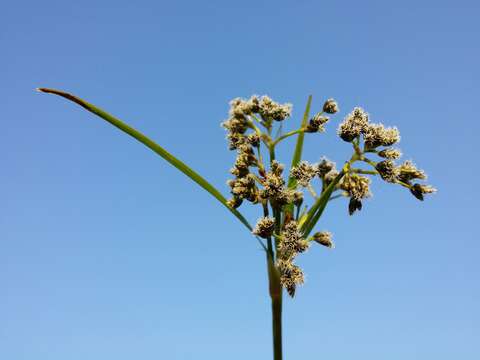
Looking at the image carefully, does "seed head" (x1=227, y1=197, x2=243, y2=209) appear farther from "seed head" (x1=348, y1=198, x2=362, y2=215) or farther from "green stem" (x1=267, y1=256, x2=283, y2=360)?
"seed head" (x1=348, y1=198, x2=362, y2=215)

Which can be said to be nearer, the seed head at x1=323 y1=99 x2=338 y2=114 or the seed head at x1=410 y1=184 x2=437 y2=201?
the seed head at x1=410 y1=184 x2=437 y2=201

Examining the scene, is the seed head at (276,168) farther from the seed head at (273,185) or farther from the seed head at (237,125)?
the seed head at (237,125)

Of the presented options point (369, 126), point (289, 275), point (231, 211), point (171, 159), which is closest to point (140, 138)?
point (171, 159)

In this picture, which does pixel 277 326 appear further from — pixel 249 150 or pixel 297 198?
pixel 249 150

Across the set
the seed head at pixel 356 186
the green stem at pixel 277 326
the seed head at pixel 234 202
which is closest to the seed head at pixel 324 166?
the seed head at pixel 356 186

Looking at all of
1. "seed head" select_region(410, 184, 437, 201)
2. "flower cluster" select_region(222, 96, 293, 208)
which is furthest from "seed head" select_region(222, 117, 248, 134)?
"seed head" select_region(410, 184, 437, 201)

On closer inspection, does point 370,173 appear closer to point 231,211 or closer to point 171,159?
point 231,211

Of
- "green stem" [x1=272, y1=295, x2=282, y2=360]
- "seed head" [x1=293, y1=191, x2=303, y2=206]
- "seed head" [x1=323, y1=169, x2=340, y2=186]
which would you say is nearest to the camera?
"green stem" [x1=272, y1=295, x2=282, y2=360]
